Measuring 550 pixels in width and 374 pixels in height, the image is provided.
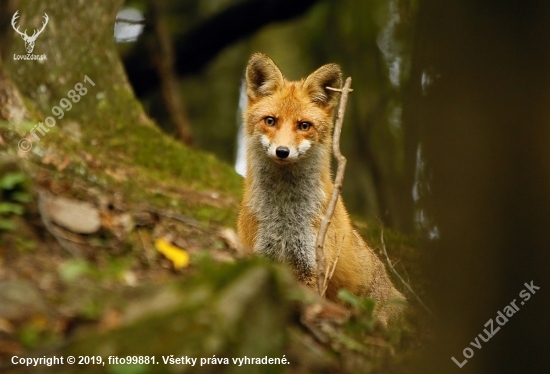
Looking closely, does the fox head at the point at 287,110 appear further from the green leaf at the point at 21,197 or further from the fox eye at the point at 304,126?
the green leaf at the point at 21,197

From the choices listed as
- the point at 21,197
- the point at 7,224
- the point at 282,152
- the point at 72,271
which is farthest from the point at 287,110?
the point at 72,271

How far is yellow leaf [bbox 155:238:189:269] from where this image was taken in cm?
562

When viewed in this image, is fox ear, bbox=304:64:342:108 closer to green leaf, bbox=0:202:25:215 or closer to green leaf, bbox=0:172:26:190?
green leaf, bbox=0:172:26:190

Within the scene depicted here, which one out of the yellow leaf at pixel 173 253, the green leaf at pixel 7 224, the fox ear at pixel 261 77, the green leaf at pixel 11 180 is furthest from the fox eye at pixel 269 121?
the green leaf at pixel 7 224

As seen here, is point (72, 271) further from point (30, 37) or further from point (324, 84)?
point (30, 37)

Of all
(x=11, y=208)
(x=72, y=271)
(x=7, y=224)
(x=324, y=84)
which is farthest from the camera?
(x=324, y=84)

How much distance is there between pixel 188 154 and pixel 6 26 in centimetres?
352

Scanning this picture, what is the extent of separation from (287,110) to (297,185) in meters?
0.90

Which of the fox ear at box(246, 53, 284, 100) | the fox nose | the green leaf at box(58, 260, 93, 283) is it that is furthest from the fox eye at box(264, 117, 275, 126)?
the green leaf at box(58, 260, 93, 283)

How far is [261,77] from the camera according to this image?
8.02 metres

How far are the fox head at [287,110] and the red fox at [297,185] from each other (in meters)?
0.01

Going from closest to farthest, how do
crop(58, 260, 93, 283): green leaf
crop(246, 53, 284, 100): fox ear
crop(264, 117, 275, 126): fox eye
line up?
crop(58, 260, 93, 283): green leaf
crop(264, 117, 275, 126): fox eye
crop(246, 53, 284, 100): fox ear

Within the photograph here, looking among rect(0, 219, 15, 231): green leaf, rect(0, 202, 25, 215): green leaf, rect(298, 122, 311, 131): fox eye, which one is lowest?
rect(0, 219, 15, 231): green leaf

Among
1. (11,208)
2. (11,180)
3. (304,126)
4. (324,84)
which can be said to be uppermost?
(324,84)
